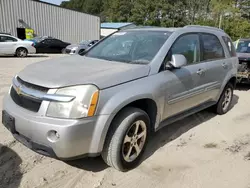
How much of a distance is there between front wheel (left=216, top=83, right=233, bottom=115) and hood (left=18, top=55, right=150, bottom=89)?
263 cm

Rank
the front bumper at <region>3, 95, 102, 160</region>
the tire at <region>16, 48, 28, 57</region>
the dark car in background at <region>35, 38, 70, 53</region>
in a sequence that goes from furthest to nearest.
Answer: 1. the dark car in background at <region>35, 38, 70, 53</region>
2. the tire at <region>16, 48, 28, 57</region>
3. the front bumper at <region>3, 95, 102, 160</region>

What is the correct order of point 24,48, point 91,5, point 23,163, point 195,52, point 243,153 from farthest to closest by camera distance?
point 91,5, point 24,48, point 195,52, point 243,153, point 23,163

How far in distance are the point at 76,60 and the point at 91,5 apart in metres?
106

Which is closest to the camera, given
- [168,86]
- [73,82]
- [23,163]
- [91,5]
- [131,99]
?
[73,82]

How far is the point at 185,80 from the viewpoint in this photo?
363 cm

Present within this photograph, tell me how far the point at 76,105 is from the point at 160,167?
1429 millimetres

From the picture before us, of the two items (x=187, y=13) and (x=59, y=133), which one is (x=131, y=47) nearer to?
(x=59, y=133)

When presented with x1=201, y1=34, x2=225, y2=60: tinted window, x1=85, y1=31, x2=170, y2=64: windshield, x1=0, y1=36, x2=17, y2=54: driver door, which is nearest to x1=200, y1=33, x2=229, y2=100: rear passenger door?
x1=201, y1=34, x2=225, y2=60: tinted window

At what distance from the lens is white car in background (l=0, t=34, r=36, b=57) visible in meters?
14.0

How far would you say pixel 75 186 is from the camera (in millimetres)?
2709

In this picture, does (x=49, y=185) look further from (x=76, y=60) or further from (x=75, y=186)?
(x=76, y=60)

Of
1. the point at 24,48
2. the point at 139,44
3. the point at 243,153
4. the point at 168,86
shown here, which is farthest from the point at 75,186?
the point at 24,48

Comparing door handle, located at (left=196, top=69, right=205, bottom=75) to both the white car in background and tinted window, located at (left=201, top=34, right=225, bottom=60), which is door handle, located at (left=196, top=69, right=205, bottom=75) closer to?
tinted window, located at (left=201, top=34, right=225, bottom=60)

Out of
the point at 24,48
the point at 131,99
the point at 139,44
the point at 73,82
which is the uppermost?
the point at 139,44
